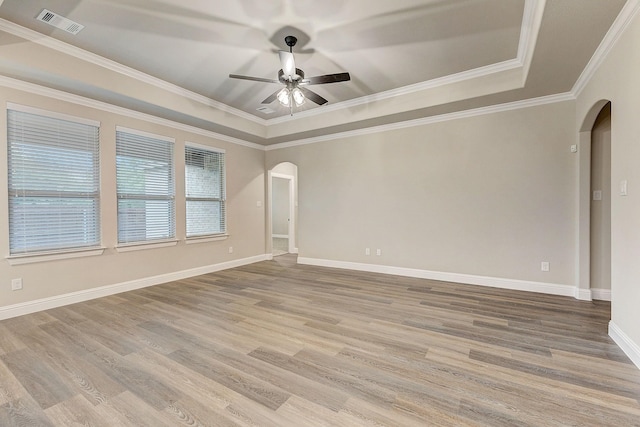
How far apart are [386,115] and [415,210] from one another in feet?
5.35

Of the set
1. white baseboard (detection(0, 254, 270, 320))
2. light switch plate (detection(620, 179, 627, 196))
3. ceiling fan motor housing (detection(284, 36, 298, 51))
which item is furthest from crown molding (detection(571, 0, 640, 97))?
white baseboard (detection(0, 254, 270, 320))

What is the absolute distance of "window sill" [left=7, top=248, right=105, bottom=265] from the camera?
3.22 metres

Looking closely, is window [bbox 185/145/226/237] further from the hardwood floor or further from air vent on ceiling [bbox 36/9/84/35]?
air vent on ceiling [bbox 36/9/84/35]

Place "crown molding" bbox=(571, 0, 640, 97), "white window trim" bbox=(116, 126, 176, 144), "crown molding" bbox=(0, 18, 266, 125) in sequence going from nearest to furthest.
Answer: "crown molding" bbox=(571, 0, 640, 97) → "crown molding" bbox=(0, 18, 266, 125) → "white window trim" bbox=(116, 126, 176, 144)

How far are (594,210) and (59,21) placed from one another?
20.5 ft

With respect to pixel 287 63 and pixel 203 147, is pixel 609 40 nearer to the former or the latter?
pixel 287 63

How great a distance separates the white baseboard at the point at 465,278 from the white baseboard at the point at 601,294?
19 centimetres

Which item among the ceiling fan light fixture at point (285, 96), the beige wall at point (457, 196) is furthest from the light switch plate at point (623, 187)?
the ceiling fan light fixture at point (285, 96)

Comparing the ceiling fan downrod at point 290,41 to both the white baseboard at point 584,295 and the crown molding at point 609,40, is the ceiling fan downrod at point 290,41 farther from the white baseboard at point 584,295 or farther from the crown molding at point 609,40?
the white baseboard at point 584,295

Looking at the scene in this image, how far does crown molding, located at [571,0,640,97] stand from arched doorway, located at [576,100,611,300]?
0.62m

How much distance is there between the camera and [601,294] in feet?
11.7

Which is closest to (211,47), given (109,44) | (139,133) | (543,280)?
(109,44)

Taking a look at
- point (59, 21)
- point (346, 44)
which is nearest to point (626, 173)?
point (346, 44)

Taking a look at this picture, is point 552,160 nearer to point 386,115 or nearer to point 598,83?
point 598,83
